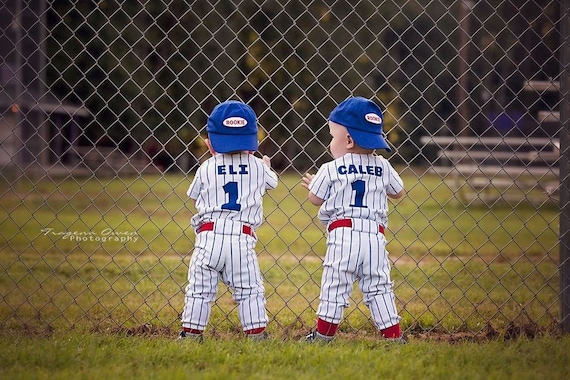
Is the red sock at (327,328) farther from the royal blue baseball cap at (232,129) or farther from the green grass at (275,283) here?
the royal blue baseball cap at (232,129)

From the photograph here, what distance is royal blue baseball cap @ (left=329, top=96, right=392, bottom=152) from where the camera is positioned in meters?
3.56

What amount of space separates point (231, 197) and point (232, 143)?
0.26 meters

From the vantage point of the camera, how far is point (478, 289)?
207 inches

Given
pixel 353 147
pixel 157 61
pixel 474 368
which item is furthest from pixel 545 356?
pixel 157 61

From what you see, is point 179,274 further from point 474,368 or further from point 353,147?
point 474,368

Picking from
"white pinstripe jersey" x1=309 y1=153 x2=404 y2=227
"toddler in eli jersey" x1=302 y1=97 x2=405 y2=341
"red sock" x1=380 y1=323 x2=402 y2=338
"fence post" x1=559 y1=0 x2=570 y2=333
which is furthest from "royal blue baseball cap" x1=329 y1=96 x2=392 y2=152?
"fence post" x1=559 y1=0 x2=570 y2=333

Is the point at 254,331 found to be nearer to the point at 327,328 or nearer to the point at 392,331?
the point at 327,328

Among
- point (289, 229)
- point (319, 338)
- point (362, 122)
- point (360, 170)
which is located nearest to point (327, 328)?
point (319, 338)

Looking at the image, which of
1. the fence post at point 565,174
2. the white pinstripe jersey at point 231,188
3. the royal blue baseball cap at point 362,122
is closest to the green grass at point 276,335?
the fence post at point 565,174


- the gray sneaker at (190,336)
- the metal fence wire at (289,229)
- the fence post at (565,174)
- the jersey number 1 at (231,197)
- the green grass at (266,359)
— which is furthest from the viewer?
the metal fence wire at (289,229)

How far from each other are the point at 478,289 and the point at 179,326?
7.68 feet

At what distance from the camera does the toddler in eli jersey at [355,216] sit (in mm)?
3484

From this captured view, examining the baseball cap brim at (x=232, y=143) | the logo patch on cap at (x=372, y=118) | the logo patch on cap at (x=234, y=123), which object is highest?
the logo patch on cap at (x=372, y=118)

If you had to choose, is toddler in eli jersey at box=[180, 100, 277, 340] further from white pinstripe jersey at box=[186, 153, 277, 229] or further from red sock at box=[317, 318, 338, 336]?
red sock at box=[317, 318, 338, 336]
